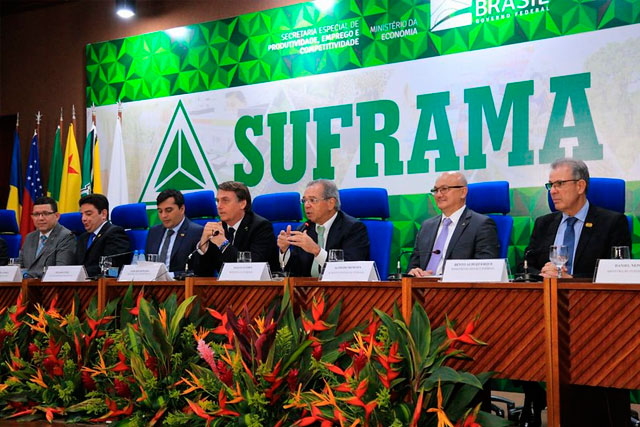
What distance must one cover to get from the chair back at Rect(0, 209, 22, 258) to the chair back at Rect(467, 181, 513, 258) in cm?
399

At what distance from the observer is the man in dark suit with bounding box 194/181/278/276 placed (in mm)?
4266

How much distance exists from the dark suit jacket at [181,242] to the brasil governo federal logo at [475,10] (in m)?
2.22

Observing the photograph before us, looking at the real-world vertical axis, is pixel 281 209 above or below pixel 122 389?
above

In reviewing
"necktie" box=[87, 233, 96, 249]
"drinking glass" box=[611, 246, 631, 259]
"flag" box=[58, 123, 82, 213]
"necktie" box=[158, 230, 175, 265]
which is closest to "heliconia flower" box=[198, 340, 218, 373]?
"drinking glass" box=[611, 246, 631, 259]

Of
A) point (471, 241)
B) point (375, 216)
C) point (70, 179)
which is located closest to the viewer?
point (471, 241)

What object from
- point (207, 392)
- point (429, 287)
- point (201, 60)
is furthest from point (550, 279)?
point (201, 60)

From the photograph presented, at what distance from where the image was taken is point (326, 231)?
13.9 feet

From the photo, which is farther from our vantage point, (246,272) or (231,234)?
(231,234)

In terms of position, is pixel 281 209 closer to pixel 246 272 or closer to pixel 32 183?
pixel 246 272

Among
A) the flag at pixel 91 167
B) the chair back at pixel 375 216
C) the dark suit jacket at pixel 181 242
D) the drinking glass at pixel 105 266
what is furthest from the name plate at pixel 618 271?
the flag at pixel 91 167

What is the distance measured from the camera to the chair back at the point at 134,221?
5.56 m

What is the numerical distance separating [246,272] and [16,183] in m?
4.81

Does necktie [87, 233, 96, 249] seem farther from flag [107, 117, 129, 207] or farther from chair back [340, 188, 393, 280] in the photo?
chair back [340, 188, 393, 280]

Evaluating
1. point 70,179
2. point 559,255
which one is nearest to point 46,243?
point 70,179
